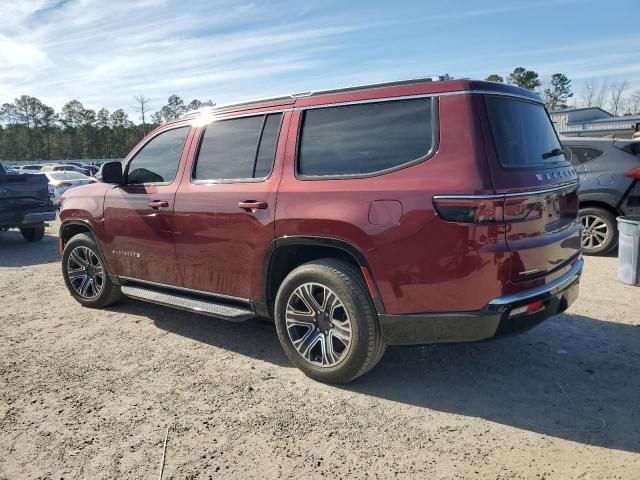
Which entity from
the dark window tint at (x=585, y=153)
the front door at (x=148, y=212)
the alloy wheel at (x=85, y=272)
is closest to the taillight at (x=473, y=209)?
the front door at (x=148, y=212)

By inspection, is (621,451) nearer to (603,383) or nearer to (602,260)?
(603,383)

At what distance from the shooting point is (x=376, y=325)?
3180 mm

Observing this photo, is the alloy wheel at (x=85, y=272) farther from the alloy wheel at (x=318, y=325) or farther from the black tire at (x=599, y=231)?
the black tire at (x=599, y=231)

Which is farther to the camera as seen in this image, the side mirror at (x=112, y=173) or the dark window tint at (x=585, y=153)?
the dark window tint at (x=585, y=153)

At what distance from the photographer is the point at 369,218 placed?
3045 millimetres

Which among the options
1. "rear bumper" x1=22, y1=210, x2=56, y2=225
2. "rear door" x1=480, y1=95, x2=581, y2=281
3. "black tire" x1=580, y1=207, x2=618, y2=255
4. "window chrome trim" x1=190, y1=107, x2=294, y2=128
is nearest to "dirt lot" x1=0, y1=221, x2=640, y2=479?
"rear door" x1=480, y1=95, x2=581, y2=281

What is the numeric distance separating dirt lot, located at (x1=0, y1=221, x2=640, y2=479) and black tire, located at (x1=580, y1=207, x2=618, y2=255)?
2.81 meters

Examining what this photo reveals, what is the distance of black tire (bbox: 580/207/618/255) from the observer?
23.6 feet

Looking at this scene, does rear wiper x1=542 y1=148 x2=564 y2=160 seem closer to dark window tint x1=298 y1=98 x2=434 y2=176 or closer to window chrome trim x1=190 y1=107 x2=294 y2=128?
dark window tint x1=298 y1=98 x2=434 y2=176

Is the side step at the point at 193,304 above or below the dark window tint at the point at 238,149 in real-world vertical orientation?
below

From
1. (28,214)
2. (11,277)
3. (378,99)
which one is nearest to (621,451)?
(378,99)

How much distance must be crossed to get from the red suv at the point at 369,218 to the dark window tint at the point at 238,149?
0.01 meters

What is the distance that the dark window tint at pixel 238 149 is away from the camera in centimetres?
377

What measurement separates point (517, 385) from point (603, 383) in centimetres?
59
